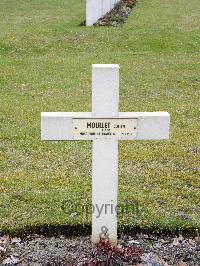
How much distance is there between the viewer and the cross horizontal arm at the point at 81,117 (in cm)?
409

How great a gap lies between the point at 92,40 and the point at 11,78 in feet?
14.3

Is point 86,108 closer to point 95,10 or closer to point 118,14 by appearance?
point 95,10

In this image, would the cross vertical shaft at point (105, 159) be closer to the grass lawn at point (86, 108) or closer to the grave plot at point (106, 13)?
the grass lawn at point (86, 108)

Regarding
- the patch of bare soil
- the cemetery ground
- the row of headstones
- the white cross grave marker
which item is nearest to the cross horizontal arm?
the white cross grave marker

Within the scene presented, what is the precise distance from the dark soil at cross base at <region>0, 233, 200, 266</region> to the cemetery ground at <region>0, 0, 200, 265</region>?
0.15 meters

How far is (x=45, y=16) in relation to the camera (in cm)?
1927

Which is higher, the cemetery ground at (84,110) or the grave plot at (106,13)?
the grave plot at (106,13)

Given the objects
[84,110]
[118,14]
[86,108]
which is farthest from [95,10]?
[84,110]

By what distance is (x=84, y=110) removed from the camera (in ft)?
28.1

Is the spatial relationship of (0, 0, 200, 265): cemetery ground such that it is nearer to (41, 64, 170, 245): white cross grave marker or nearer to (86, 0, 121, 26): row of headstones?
(86, 0, 121, 26): row of headstones

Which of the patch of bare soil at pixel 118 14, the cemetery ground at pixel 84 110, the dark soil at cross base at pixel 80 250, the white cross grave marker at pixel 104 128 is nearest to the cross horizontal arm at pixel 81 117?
the white cross grave marker at pixel 104 128

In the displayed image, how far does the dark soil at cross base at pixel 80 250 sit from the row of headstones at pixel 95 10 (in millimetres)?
12436

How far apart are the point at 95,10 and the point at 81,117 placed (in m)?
13.6

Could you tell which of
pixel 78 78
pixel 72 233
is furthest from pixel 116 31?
pixel 72 233
